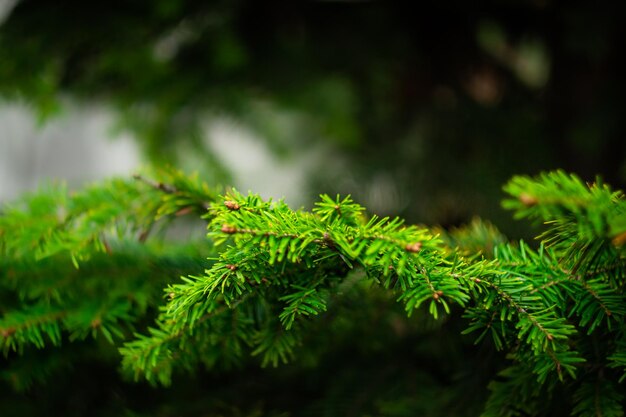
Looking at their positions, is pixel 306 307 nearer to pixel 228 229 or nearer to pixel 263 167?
pixel 228 229

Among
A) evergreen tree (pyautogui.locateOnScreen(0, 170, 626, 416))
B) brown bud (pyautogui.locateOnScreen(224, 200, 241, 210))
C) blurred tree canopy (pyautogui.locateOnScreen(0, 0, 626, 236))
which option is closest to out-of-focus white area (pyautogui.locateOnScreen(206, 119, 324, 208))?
blurred tree canopy (pyautogui.locateOnScreen(0, 0, 626, 236))

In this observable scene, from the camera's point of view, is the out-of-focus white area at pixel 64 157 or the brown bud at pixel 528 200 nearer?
the brown bud at pixel 528 200

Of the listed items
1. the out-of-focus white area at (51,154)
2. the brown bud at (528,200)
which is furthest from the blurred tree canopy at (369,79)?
the out-of-focus white area at (51,154)

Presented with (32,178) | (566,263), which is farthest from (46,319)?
(32,178)

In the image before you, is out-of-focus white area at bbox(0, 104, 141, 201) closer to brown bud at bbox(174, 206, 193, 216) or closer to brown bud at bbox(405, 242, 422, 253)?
brown bud at bbox(174, 206, 193, 216)

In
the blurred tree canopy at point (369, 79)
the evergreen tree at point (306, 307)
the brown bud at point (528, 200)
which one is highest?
the blurred tree canopy at point (369, 79)

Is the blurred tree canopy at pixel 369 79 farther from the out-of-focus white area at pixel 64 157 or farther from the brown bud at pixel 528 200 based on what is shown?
the out-of-focus white area at pixel 64 157

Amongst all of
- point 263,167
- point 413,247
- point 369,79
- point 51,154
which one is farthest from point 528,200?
point 51,154
